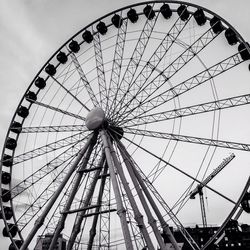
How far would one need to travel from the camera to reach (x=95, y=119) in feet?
65.7

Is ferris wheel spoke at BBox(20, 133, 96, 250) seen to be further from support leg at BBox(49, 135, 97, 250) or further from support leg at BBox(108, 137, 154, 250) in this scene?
support leg at BBox(108, 137, 154, 250)

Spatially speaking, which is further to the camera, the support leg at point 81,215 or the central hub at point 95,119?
the support leg at point 81,215

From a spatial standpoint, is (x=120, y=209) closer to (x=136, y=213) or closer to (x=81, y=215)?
(x=136, y=213)

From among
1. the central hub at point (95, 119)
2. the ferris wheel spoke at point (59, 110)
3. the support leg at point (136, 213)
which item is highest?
the ferris wheel spoke at point (59, 110)

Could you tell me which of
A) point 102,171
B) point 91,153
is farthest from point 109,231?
point 91,153

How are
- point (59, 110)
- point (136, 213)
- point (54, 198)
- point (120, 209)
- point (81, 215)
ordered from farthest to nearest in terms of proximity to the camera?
point (59, 110), point (81, 215), point (54, 198), point (136, 213), point (120, 209)

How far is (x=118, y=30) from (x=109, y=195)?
36.8ft

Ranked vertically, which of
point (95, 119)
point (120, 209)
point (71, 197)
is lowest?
point (120, 209)

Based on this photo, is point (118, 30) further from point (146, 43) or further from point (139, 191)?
point (139, 191)

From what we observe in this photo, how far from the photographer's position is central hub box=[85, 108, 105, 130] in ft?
65.0

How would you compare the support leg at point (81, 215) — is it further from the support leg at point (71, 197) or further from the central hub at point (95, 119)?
the central hub at point (95, 119)

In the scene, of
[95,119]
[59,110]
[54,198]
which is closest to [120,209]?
[54,198]

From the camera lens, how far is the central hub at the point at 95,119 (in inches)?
780

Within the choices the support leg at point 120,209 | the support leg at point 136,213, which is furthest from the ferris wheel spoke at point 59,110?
the support leg at point 136,213
